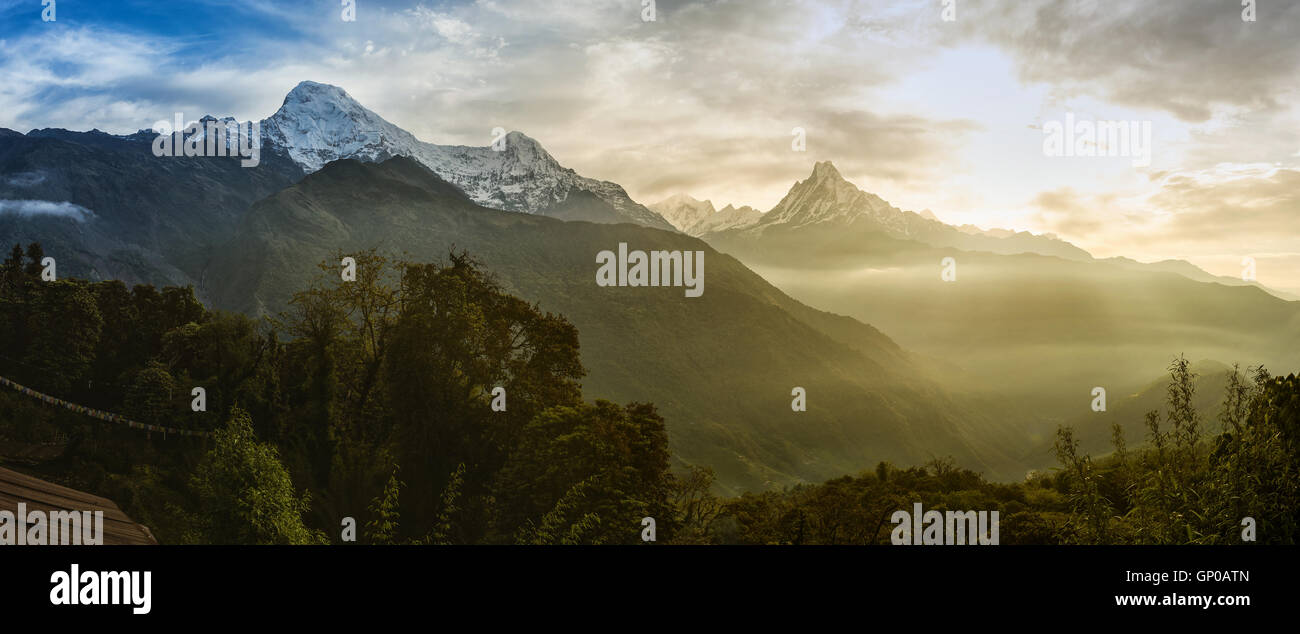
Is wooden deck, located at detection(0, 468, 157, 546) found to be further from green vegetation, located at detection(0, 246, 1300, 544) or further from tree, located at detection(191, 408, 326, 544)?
green vegetation, located at detection(0, 246, 1300, 544)

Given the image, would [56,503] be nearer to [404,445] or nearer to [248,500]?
[248,500]

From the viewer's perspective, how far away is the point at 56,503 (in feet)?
120

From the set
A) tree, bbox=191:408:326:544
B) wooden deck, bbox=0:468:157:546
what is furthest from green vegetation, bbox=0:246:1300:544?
wooden deck, bbox=0:468:157:546

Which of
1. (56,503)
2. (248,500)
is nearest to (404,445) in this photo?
(248,500)

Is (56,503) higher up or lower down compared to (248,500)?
higher up

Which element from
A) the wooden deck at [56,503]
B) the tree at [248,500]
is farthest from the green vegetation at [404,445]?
the wooden deck at [56,503]

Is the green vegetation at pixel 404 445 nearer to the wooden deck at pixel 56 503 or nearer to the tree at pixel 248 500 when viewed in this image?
the tree at pixel 248 500

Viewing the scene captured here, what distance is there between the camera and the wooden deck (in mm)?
33119

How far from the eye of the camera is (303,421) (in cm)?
6138

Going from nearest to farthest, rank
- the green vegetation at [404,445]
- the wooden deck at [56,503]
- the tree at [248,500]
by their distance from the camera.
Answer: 1. the wooden deck at [56,503]
2. the tree at [248,500]
3. the green vegetation at [404,445]

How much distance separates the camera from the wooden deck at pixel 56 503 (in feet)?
109
